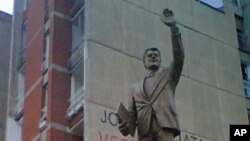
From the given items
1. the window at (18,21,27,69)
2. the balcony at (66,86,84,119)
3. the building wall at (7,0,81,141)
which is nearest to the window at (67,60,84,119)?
the balcony at (66,86,84,119)

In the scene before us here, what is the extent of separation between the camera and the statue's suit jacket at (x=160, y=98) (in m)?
9.48

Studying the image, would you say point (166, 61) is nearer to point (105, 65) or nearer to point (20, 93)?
point (105, 65)

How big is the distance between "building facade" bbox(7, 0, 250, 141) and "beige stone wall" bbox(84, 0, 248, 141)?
50 mm

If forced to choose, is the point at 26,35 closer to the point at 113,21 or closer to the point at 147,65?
the point at 113,21

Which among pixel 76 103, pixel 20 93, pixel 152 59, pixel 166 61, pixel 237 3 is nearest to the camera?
pixel 152 59

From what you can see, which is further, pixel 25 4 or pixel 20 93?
pixel 25 4

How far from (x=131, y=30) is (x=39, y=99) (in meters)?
5.87

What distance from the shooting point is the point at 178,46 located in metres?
9.47

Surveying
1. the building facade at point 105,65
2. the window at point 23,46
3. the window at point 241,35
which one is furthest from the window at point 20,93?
the window at point 241,35

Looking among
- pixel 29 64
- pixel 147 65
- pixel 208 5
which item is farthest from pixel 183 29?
pixel 147 65

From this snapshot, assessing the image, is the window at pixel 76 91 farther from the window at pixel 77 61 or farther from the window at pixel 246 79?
the window at pixel 246 79

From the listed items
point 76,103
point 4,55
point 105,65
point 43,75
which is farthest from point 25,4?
point 76,103

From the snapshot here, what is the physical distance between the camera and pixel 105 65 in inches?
1293

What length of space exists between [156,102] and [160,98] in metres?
0.09
